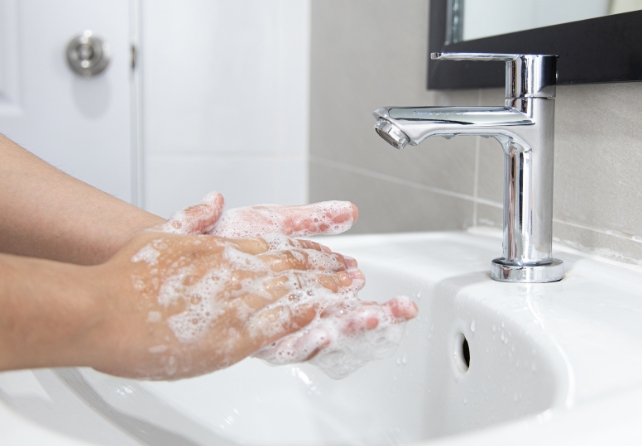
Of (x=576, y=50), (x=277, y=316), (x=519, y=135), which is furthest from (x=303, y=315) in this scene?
(x=576, y=50)

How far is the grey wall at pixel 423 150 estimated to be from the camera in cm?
55

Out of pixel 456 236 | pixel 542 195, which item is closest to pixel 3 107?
pixel 456 236

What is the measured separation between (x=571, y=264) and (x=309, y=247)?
0.24 metres

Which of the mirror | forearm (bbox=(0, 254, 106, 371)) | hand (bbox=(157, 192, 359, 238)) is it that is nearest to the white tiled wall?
the mirror

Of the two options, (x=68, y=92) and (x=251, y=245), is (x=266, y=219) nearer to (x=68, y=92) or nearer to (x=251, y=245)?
(x=251, y=245)

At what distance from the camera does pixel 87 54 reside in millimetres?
1183

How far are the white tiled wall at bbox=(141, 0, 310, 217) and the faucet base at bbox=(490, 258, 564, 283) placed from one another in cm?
82

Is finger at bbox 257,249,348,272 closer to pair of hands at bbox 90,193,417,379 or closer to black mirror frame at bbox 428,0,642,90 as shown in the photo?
pair of hands at bbox 90,193,417,379

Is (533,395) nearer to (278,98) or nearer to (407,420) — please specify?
(407,420)

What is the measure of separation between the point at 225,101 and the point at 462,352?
858 millimetres

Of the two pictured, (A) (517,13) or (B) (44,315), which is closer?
(B) (44,315)

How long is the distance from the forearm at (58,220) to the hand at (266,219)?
48 mm

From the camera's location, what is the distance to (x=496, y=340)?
19.2 inches

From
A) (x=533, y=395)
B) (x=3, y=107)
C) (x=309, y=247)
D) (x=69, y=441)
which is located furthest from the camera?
(x=3, y=107)
